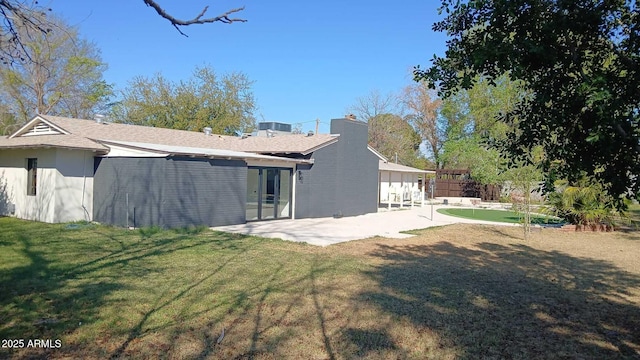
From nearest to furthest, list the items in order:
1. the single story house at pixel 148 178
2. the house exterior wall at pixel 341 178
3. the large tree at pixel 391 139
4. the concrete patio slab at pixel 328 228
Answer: the concrete patio slab at pixel 328 228
the single story house at pixel 148 178
the house exterior wall at pixel 341 178
the large tree at pixel 391 139

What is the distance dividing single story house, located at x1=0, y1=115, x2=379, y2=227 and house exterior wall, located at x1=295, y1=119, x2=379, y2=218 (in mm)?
76

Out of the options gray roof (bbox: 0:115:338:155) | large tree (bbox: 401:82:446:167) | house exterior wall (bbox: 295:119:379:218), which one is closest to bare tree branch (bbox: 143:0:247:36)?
gray roof (bbox: 0:115:338:155)

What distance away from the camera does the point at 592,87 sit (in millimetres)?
4098

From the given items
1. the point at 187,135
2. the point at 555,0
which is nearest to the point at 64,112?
the point at 187,135

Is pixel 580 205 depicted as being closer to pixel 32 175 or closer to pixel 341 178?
pixel 341 178

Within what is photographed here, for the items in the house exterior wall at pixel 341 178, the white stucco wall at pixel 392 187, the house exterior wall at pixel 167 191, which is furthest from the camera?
the white stucco wall at pixel 392 187

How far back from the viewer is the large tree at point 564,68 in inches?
179

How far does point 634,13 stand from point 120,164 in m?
13.7

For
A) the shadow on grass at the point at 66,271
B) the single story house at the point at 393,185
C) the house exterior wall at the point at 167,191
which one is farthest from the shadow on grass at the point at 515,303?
the single story house at the point at 393,185

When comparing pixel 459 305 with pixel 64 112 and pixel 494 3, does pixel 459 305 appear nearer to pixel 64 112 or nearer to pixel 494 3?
pixel 494 3

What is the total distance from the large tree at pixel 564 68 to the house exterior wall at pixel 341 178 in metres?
13.6

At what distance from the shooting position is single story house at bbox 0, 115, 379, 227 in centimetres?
1377

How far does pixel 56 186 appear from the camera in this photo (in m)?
14.4

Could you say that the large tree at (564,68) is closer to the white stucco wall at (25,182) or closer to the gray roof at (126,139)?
the gray roof at (126,139)
